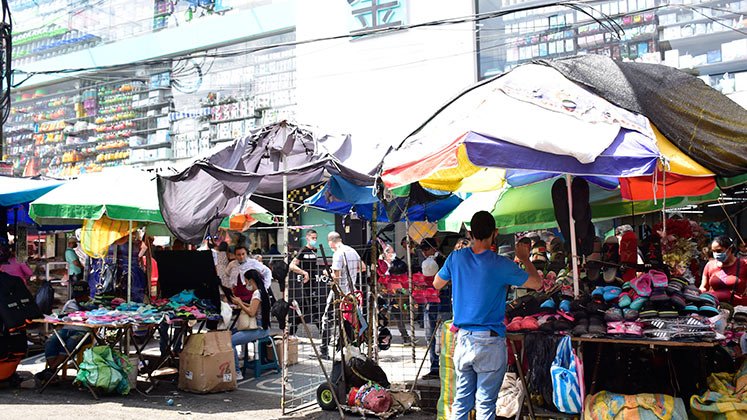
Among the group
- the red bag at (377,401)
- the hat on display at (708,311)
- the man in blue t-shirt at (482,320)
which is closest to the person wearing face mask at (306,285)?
the red bag at (377,401)

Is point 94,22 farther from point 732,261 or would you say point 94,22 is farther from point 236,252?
point 732,261

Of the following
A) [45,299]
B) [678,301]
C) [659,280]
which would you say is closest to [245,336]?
[45,299]

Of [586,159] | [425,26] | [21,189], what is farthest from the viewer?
[425,26]

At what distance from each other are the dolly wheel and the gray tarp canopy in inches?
88.6

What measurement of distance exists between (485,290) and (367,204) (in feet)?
13.6

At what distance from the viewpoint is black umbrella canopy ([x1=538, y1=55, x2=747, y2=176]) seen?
16.4ft

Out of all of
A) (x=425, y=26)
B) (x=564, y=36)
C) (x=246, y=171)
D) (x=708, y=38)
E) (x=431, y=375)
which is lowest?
(x=431, y=375)

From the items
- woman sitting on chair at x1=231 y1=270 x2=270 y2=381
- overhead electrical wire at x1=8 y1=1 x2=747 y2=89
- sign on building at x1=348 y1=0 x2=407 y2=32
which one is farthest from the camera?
sign on building at x1=348 y1=0 x2=407 y2=32

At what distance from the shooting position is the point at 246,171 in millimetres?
7469

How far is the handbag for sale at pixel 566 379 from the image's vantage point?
4.85m

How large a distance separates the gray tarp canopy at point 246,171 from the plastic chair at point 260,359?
2357 mm

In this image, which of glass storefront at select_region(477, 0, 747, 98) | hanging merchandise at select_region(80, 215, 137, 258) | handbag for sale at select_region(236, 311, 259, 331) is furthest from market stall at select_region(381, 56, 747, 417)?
glass storefront at select_region(477, 0, 747, 98)

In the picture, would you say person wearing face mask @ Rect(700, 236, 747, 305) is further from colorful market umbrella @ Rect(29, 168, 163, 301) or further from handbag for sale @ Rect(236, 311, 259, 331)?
colorful market umbrella @ Rect(29, 168, 163, 301)

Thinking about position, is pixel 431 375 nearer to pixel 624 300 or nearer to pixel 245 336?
pixel 245 336
